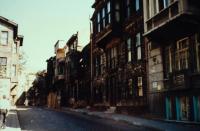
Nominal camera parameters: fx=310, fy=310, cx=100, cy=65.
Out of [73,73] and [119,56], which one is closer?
[119,56]

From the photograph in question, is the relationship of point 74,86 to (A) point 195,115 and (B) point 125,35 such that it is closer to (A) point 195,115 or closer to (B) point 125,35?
(B) point 125,35

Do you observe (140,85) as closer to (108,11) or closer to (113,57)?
(113,57)

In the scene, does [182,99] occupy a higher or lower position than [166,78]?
lower

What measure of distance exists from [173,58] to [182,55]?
913 millimetres

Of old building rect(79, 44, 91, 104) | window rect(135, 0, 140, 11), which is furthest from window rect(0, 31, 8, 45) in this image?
window rect(135, 0, 140, 11)

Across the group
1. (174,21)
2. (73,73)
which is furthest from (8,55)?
(174,21)

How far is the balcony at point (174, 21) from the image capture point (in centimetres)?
1606

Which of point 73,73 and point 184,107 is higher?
point 73,73

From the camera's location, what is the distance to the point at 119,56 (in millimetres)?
27500

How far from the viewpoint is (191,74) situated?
16531 millimetres

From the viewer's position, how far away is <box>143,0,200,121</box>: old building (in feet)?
53.6

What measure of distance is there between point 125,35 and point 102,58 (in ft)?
21.8

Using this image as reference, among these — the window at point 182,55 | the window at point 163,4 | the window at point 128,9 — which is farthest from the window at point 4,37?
the window at point 182,55

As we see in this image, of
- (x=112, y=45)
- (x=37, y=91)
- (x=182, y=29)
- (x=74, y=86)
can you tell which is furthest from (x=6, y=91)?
(x=37, y=91)
